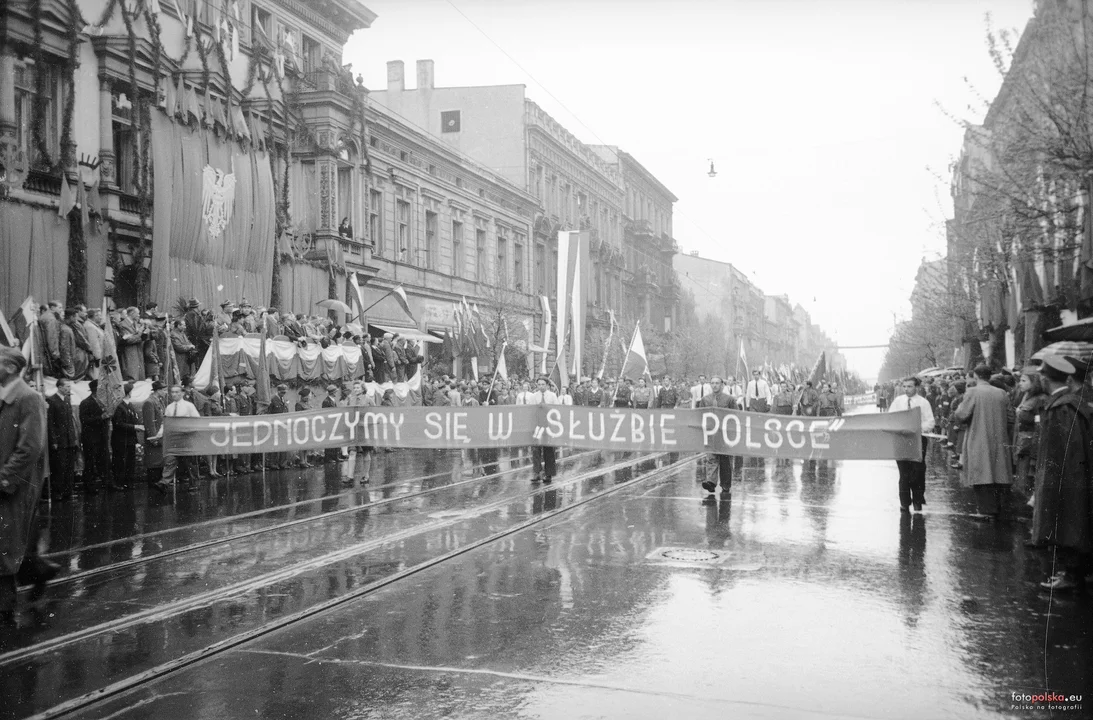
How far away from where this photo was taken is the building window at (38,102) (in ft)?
64.6

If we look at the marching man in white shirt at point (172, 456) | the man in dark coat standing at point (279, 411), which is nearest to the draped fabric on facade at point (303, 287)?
the man in dark coat standing at point (279, 411)

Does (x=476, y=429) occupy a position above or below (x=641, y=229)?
below

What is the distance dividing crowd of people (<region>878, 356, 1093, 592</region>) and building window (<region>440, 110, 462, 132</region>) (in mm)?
40561

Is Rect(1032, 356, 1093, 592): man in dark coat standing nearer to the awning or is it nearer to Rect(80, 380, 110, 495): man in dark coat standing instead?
Rect(80, 380, 110, 495): man in dark coat standing

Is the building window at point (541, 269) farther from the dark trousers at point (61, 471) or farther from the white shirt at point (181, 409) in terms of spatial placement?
the dark trousers at point (61, 471)

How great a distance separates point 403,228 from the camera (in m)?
37.1

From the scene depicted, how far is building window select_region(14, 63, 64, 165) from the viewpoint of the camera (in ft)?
64.6

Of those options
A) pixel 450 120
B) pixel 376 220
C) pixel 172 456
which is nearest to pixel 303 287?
pixel 376 220

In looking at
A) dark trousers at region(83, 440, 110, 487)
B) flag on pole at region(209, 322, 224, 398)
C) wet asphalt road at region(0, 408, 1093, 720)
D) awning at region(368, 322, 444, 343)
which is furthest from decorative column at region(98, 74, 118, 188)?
awning at region(368, 322, 444, 343)

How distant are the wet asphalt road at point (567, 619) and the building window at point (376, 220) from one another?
23374mm

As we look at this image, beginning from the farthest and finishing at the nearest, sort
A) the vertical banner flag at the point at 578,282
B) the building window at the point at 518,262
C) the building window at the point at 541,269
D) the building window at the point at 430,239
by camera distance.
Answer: the building window at the point at 541,269
the building window at the point at 518,262
the building window at the point at 430,239
the vertical banner flag at the point at 578,282

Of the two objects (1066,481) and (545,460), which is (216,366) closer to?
(545,460)

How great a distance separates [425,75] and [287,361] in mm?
35245

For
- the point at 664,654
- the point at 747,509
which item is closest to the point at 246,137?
the point at 747,509
